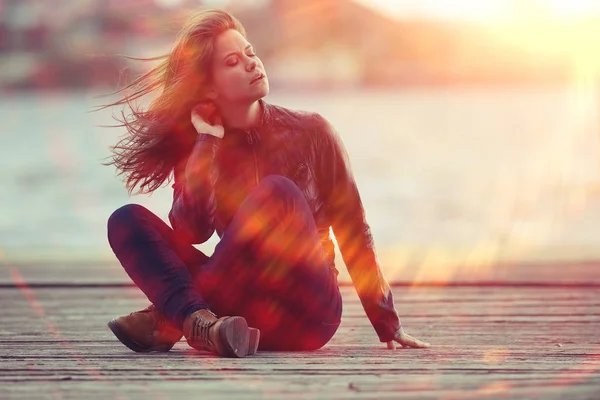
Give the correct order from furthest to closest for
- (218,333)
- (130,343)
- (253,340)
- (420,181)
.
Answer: (420,181)
(130,343)
(253,340)
(218,333)

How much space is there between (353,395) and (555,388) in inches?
16.1

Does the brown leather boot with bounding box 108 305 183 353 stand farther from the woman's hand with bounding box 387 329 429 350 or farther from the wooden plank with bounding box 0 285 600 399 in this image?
the woman's hand with bounding box 387 329 429 350

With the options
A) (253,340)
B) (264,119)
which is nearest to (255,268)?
(253,340)

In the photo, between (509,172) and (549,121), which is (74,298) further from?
(549,121)

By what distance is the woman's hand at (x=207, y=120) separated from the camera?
3002 mm

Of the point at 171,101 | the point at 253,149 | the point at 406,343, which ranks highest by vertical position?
the point at 171,101

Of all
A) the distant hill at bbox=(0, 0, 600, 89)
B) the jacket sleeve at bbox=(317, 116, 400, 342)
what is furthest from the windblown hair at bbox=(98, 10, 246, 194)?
the distant hill at bbox=(0, 0, 600, 89)

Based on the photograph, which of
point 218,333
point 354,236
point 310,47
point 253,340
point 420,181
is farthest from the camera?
point 310,47

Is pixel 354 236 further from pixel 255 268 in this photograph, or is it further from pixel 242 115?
pixel 242 115

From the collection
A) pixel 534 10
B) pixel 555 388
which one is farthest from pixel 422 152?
pixel 555 388

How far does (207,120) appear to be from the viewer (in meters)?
3.08

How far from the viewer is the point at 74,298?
4.62 meters

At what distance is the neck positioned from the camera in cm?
309

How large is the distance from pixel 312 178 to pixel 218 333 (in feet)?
1.92
